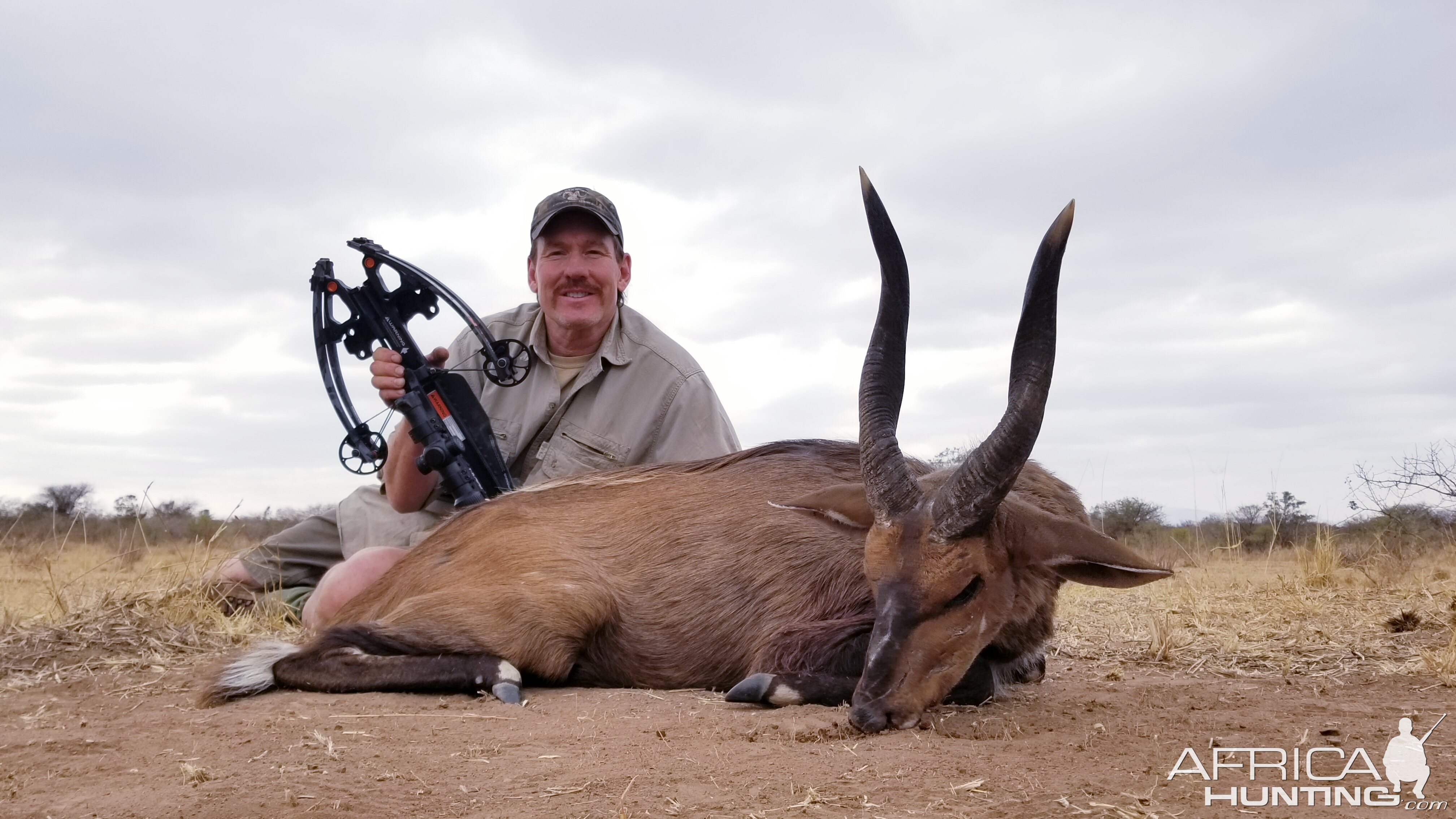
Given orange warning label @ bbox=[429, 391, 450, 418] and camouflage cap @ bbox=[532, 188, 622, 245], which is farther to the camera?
camouflage cap @ bbox=[532, 188, 622, 245]

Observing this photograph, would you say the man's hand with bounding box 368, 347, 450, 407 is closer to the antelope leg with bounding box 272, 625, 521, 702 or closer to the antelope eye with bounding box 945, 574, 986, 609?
the antelope leg with bounding box 272, 625, 521, 702

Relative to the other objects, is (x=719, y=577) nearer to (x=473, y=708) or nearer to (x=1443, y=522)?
(x=473, y=708)

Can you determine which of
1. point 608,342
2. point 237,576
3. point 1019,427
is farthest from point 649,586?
point 237,576

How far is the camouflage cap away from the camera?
7086 mm

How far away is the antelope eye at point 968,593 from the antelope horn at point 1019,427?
17 centimetres

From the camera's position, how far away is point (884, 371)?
4.48m

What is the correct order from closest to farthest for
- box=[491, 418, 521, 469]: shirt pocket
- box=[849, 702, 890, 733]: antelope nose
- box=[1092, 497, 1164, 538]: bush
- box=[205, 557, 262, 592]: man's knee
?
box=[849, 702, 890, 733]: antelope nose < box=[491, 418, 521, 469]: shirt pocket < box=[205, 557, 262, 592]: man's knee < box=[1092, 497, 1164, 538]: bush

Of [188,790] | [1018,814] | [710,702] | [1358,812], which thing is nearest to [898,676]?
[710,702]

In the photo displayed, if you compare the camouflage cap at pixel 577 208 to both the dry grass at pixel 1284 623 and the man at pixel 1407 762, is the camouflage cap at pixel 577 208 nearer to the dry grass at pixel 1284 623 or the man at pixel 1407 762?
the dry grass at pixel 1284 623

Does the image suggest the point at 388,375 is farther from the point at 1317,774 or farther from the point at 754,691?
the point at 1317,774

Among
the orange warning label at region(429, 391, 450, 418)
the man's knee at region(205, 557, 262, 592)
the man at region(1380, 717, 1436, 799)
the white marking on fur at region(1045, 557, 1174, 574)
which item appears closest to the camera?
the man at region(1380, 717, 1436, 799)

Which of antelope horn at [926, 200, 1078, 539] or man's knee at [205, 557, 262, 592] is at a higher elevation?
antelope horn at [926, 200, 1078, 539]

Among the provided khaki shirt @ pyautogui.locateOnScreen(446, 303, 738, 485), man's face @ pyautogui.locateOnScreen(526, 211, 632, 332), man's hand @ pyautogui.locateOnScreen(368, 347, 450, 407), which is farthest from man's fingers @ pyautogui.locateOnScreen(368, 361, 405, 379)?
man's face @ pyautogui.locateOnScreen(526, 211, 632, 332)

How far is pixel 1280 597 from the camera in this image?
7.38 meters
